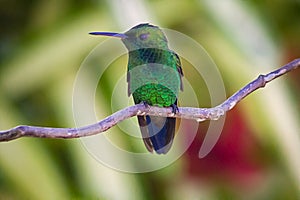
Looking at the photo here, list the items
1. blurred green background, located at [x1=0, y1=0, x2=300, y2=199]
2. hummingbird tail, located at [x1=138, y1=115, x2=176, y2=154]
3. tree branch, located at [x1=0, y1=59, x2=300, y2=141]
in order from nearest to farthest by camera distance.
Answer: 1. tree branch, located at [x1=0, y1=59, x2=300, y2=141]
2. hummingbird tail, located at [x1=138, y1=115, x2=176, y2=154]
3. blurred green background, located at [x1=0, y1=0, x2=300, y2=199]

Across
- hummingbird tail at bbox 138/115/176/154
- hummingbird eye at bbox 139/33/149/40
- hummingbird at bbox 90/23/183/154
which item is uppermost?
hummingbird eye at bbox 139/33/149/40

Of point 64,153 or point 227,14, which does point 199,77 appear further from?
point 64,153

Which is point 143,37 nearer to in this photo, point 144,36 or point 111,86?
point 144,36

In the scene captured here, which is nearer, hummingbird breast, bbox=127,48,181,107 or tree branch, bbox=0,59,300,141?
tree branch, bbox=0,59,300,141

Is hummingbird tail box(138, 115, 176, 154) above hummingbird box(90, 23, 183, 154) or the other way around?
the other way around

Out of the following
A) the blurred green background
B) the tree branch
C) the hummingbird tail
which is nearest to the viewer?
the tree branch

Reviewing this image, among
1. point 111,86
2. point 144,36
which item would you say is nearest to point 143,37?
point 144,36

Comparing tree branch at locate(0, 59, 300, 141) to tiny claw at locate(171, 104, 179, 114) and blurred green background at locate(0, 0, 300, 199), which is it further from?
blurred green background at locate(0, 0, 300, 199)

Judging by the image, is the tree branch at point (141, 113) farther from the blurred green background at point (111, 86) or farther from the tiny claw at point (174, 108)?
the blurred green background at point (111, 86)

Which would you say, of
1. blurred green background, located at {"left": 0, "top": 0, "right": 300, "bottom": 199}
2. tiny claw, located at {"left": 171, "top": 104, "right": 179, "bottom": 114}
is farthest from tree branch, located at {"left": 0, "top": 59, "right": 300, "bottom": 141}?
blurred green background, located at {"left": 0, "top": 0, "right": 300, "bottom": 199}
